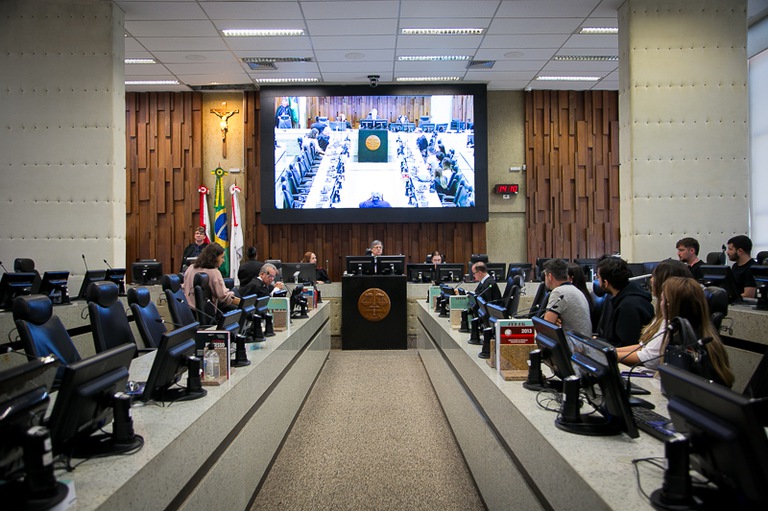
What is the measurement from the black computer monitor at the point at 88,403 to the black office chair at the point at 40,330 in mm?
1248

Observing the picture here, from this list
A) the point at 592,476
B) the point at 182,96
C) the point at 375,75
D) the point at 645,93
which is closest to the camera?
the point at 592,476

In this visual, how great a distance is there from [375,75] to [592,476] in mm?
9200

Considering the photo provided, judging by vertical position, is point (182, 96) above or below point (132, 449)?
above

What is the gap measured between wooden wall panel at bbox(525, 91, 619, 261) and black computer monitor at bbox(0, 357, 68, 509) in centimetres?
1028

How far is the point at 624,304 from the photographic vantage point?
349 centimetres

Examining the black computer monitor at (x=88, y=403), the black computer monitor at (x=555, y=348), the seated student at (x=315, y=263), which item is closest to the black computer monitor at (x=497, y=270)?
the seated student at (x=315, y=263)

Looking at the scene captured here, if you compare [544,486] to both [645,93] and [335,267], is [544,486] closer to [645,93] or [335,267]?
[645,93]

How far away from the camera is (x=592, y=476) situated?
4.95ft

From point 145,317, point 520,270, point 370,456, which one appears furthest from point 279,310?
point 520,270

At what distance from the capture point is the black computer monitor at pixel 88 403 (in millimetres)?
1495

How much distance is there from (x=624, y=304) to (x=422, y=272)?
5.42 m

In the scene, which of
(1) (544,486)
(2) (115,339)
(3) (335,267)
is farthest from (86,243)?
(1) (544,486)

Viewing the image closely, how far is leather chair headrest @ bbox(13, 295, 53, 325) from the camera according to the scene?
2.89 m

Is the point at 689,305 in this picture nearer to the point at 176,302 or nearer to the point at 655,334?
the point at 655,334
